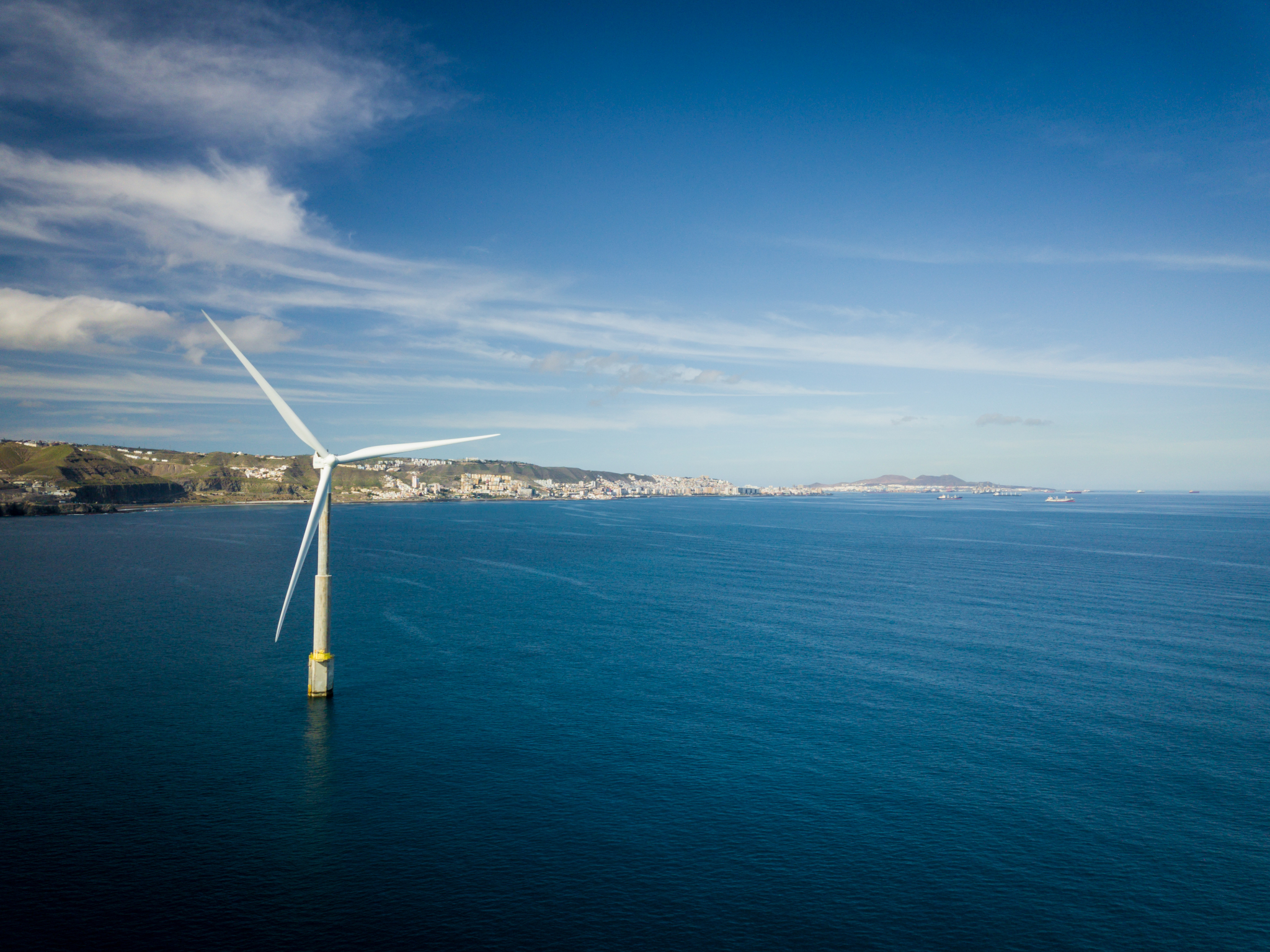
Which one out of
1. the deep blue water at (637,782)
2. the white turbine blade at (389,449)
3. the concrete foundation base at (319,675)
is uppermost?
the white turbine blade at (389,449)

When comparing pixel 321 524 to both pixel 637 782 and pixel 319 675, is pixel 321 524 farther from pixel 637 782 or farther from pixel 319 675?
pixel 637 782

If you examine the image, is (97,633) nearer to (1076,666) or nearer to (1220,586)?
(1076,666)

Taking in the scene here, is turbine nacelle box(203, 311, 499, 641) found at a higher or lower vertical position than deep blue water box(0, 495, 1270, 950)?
higher

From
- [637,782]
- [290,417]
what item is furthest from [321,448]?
[637,782]

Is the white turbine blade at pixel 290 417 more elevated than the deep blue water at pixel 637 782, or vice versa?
the white turbine blade at pixel 290 417

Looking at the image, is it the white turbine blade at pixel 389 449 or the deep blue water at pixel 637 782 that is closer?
the deep blue water at pixel 637 782

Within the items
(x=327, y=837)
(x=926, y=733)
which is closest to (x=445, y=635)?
(x=327, y=837)
